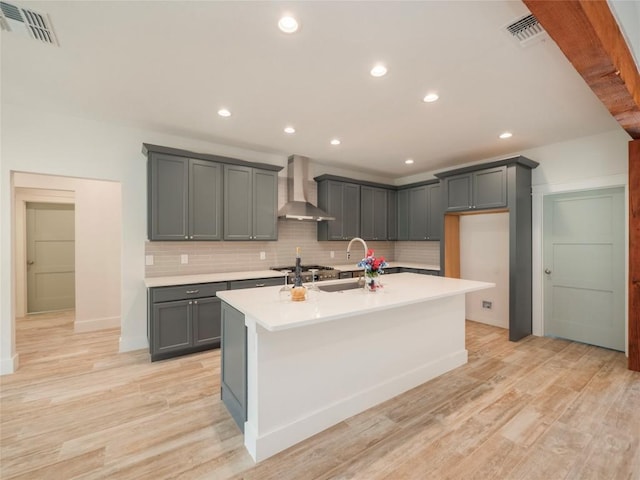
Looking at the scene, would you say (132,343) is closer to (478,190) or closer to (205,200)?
(205,200)

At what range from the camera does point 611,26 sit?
1.70 m

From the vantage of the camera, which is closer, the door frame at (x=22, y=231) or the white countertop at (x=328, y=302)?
the white countertop at (x=328, y=302)

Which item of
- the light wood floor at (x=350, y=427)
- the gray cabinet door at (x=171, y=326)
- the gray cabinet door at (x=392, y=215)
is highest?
the gray cabinet door at (x=392, y=215)

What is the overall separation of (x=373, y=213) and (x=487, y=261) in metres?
2.13

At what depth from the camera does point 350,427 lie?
7.13ft

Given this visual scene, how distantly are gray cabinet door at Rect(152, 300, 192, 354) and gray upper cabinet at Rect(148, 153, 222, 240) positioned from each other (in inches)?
34.5

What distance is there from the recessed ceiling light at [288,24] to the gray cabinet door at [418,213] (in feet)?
14.0

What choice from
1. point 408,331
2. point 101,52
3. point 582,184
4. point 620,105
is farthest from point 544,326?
point 101,52

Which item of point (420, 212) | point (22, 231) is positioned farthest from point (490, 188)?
point (22, 231)

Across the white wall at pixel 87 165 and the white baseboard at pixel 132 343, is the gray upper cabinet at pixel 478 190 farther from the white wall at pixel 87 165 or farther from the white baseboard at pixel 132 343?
the white baseboard at pixel 132 343

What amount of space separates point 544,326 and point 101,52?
599 centimetres

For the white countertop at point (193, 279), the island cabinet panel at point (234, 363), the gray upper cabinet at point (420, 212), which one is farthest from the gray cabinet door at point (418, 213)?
the island cabinet panel at point (234, 363)

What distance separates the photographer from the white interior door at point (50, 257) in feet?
18.1

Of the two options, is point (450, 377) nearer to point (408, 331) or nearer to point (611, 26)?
point (408, 331)
